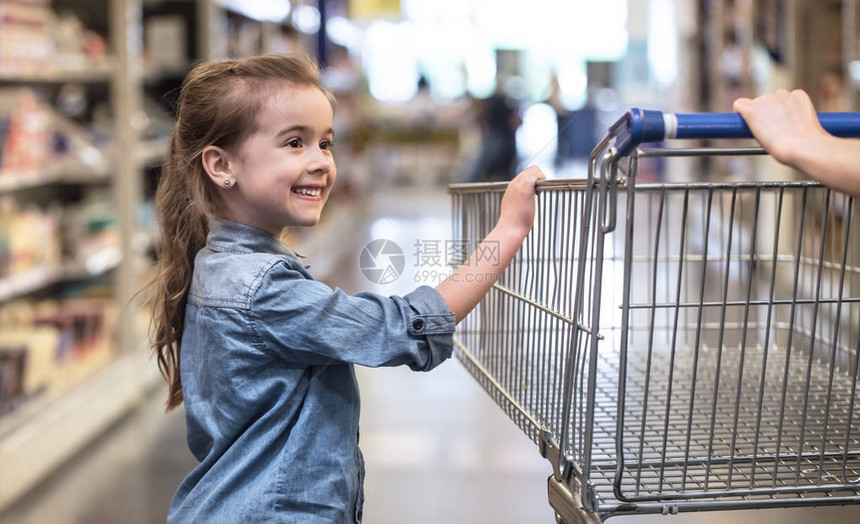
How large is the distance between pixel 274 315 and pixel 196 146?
0.96ft

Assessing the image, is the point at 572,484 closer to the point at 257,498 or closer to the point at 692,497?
the point at 692,497

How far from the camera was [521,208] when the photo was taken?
1.18 metres

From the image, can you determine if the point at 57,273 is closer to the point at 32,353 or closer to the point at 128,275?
the point at 128,275

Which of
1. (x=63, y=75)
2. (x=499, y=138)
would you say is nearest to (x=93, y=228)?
(x=63, y=75)

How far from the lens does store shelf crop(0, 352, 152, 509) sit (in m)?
2.57

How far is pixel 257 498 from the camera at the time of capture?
114 centimetres

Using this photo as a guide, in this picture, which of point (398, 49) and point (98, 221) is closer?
point (98, 221)

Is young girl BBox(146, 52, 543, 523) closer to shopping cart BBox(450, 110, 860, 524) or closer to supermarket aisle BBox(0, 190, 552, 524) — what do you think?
shopping cart BBox(450, 110, 860, 524)

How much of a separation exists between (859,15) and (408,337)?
3.29 meters

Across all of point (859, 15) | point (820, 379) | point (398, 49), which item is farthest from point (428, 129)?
point (820, 379)

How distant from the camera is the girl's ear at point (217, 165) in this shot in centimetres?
121

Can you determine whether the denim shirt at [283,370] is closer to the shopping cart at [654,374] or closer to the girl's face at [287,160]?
the girl's face at [287,160]

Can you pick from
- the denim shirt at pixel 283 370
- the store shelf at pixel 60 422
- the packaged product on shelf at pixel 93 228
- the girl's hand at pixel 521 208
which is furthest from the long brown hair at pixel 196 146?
the packaged product on shelf at pixel 93 228

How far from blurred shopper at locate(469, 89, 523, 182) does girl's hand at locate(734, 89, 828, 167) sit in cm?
817
